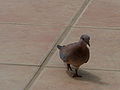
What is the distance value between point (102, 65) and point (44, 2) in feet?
9.28

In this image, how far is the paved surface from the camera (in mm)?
4543

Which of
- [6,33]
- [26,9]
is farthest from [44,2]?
[6,33]

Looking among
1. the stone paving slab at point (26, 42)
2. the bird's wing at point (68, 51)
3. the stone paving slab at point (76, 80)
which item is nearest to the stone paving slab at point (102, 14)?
the stone paving slab at point (26, 42)

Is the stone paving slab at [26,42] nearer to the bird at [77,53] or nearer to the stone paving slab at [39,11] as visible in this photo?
the stone paving slab at [39,11]

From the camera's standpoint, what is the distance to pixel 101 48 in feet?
17.5

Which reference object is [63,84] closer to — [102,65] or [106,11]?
[102,65]

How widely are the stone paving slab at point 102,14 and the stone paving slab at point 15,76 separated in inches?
64.9

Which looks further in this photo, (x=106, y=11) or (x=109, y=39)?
(x=106, y=11)

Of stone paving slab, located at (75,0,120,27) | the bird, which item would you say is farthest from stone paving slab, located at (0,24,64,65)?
the bird

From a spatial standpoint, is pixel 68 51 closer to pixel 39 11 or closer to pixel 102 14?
pixel 102 14

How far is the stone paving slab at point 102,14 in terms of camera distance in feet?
20.7

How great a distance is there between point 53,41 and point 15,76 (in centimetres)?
110

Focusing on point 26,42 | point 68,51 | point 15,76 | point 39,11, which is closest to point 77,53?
point 68,51

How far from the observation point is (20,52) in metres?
5.29
